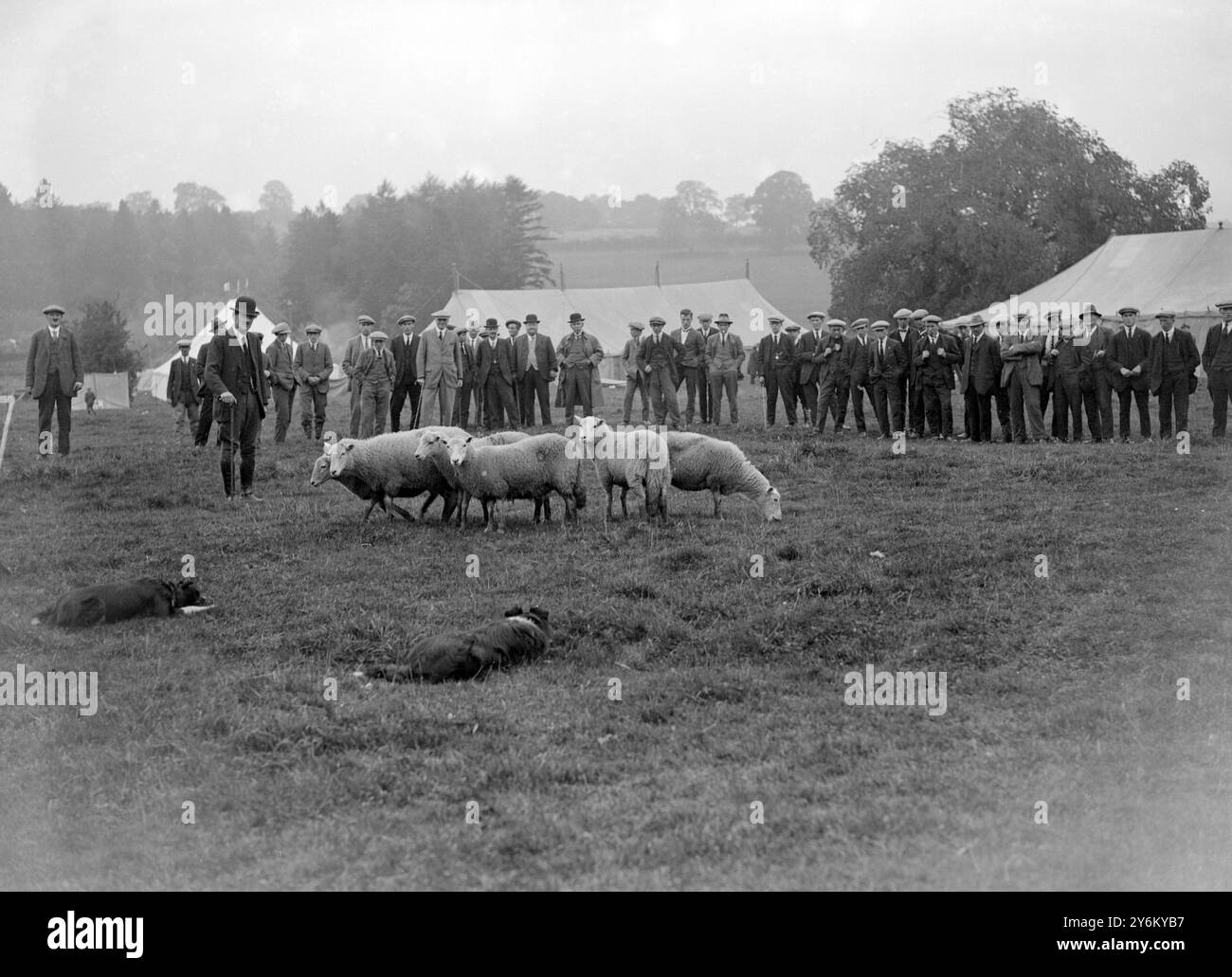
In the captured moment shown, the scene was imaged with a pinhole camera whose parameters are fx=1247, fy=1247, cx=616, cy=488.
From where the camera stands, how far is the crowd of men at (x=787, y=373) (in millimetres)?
20438

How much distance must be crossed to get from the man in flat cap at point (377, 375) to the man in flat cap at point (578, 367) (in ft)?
12.1

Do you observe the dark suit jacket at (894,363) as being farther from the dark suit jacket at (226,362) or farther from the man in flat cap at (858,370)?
the dark suit jacket at (226,362)

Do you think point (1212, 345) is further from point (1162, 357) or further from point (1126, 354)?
point (1126, 354)

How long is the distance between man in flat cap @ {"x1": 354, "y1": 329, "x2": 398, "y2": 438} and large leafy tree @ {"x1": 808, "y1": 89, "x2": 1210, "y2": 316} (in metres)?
31.8

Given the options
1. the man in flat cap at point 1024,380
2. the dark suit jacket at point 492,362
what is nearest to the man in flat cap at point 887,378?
the man in flat cap at point 1024,380

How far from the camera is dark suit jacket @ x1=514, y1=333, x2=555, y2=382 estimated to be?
24708 millimetres

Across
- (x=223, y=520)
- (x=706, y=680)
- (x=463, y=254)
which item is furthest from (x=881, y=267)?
(x=706, y=680)

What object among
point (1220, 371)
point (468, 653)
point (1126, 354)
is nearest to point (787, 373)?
point (1126, 354)

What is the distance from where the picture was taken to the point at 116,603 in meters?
10.5

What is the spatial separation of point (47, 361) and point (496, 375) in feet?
27.0

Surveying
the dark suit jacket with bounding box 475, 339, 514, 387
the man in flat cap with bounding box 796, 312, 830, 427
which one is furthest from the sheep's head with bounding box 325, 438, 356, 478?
the man in flat cap with bounding box 796, 312, 830, 427

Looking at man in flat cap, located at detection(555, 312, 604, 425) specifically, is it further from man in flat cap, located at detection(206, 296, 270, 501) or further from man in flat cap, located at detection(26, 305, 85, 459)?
man in flat cap, located at detection(206, 296, 270, 501)
